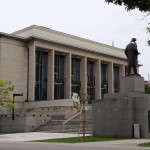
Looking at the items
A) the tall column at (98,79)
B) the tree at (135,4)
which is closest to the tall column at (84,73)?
the tall column at (98,79)

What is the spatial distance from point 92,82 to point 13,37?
2328 cm

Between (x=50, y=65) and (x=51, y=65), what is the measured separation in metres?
0.34

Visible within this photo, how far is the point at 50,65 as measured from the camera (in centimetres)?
6481

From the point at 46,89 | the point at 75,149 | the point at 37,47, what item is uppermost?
the point at 37,47

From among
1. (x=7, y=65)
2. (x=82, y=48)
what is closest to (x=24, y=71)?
(x=7, y=65)

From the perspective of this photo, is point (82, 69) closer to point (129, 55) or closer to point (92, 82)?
point (92, 82)

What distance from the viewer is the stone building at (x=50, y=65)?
Result: 2391 inches

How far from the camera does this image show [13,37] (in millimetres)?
61500

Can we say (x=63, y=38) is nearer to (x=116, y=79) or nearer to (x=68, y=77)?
(x=68, y=77)

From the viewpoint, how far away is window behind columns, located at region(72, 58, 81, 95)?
70875mm

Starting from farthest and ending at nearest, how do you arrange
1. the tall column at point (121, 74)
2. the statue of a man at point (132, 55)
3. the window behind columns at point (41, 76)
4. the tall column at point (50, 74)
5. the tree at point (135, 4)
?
the tall column at point (121, 74) < the window behind columns at point (41, 76) < the tall column at point (50, 74) < the statue of a man at point (132, 55) < the tree at point (135, 4)

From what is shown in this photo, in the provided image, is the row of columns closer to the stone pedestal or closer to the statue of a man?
the statue of a man

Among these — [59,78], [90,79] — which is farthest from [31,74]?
[90,79]

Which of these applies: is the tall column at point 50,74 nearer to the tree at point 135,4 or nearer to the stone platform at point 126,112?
the stone platform at point 126,112
